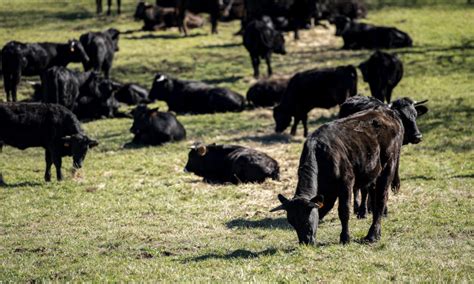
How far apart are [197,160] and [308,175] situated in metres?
7.25

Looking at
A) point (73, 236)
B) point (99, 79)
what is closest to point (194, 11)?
point (99, 79)

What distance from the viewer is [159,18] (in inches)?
1521

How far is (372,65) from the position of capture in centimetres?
2425

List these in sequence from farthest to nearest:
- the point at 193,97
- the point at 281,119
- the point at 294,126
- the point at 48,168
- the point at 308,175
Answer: the point at 193,97 < the point at 281,119 < the point at 294,126 < the point at 48,168 < the point at 308,175

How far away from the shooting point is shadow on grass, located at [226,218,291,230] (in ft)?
43.5

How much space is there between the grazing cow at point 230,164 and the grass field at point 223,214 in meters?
0.27

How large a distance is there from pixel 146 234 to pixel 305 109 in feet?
33.0

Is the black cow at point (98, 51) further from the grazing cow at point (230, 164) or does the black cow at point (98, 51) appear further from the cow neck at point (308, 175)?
the cow neck at point (308, 175)

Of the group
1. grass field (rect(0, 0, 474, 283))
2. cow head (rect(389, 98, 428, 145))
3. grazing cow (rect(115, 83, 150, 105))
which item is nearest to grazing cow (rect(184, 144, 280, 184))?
grass field (rect(0, 0, 474, 283))

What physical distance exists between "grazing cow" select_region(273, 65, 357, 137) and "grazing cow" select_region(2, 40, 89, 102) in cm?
931

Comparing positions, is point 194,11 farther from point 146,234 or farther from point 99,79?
point 146,234

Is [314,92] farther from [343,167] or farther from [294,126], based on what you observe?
[343,167]

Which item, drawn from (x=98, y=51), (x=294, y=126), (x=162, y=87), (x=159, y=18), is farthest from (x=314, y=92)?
(x=159, y=18)

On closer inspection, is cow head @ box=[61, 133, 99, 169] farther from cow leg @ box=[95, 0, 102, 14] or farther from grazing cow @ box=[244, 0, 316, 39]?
cow leg @ box=[95, 0, 102, 14]
